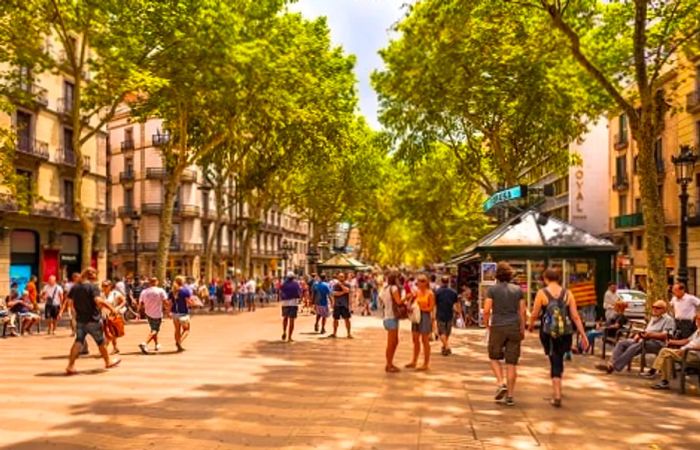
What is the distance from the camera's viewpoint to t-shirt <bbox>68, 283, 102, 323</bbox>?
36.1ft

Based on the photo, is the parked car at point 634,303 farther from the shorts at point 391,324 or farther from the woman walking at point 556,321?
the woman walking at point 556,321

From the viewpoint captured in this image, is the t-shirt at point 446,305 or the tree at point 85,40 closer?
the t-shirt at point 446,305

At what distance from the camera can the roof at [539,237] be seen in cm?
1841

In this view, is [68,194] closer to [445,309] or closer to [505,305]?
[445,309]

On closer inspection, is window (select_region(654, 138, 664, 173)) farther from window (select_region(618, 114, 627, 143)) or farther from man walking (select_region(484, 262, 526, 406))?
man walking (select_region(484, 262, 526, 406))

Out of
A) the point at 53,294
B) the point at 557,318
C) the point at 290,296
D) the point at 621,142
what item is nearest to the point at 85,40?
the point at 53,294

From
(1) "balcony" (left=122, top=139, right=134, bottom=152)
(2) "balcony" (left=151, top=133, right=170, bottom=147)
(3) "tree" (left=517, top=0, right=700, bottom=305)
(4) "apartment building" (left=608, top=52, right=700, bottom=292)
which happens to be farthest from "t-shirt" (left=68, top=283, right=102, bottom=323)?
(1) "balcony" (left=122, top=139, right=134, bottom=152)

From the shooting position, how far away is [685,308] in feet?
38.4

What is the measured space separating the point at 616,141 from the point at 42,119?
1360 inches

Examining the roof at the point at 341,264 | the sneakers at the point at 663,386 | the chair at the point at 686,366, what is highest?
the roof at the point at 341,264

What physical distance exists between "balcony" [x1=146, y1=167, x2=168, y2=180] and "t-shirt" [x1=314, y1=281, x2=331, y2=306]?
40551mm

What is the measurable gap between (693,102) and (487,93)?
12561 millimetres

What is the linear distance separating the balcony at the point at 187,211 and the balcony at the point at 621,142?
33.5 meters

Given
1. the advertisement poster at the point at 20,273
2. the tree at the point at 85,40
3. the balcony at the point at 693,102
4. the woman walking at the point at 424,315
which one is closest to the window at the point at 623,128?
the balcony at the point at 693,102
